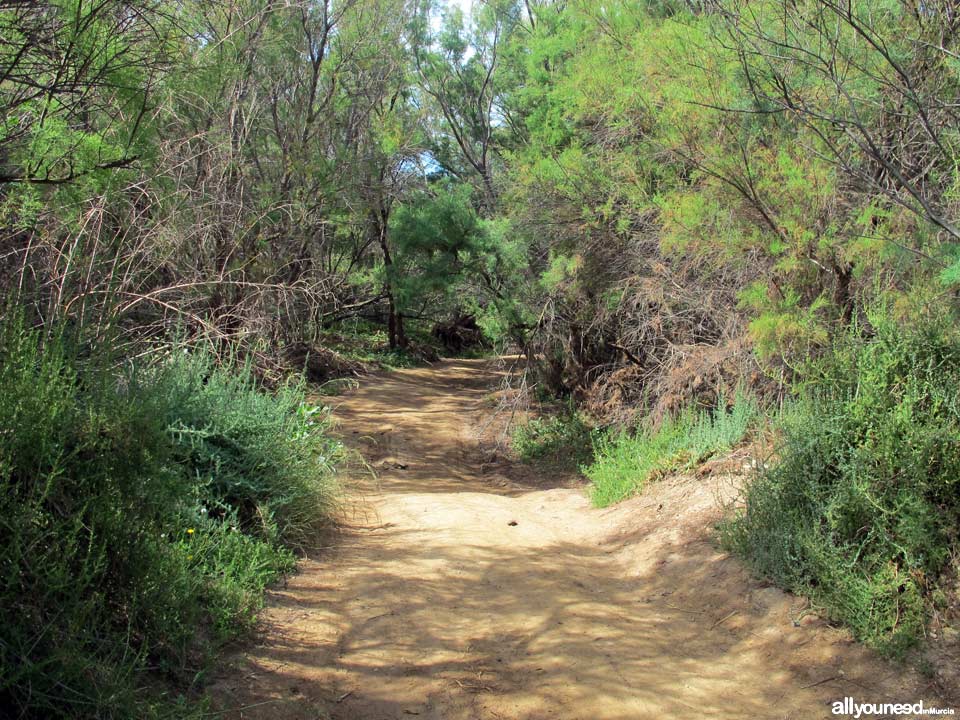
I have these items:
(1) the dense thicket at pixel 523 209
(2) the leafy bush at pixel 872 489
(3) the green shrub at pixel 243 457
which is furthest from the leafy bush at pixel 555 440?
(2) the leafy bush at pixel 872 489

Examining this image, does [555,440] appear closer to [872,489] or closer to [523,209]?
[523,209]

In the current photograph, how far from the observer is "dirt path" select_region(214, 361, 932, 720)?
13.3ft

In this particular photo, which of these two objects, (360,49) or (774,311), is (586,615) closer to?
(774,311)

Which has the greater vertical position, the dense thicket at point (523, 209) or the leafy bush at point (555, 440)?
the dense thicket at point (523, 209)

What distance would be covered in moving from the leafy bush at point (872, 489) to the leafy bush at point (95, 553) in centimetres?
359

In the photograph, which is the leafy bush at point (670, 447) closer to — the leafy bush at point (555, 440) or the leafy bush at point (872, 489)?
the leafy bush at point (872, 489)

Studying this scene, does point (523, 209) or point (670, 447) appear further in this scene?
point (523, 209)

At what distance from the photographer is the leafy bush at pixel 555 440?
15094mm

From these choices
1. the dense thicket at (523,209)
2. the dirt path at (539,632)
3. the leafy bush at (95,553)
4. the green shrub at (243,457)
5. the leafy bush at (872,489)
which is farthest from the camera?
the green shrub at (243,457)

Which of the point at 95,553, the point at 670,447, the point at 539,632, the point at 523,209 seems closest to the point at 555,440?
the point at 523,209

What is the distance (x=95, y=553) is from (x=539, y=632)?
269cm

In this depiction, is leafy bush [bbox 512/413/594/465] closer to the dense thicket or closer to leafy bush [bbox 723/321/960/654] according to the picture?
the dense thicket

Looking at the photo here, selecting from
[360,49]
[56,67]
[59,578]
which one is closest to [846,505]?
[59,578]

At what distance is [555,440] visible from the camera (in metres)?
15.9
